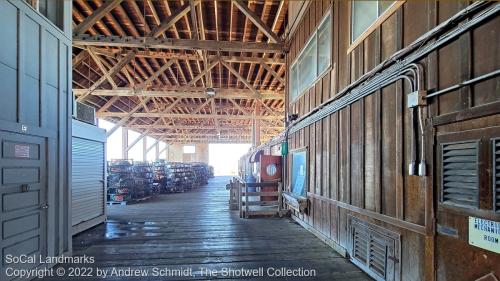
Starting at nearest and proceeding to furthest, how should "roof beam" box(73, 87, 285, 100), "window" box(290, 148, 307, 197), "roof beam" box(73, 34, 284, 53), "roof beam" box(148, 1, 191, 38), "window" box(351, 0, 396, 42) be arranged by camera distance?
"window" box(351, 0, 396, 42) → "window" box(290, 148, 307, 197) → "roof beam" box(148, 1, 191, 38) → "roof beam" box(73, 34, 284, 53) → "roof beam" box(73, 87, 285, 100)

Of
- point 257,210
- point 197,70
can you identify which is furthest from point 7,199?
point 197,70

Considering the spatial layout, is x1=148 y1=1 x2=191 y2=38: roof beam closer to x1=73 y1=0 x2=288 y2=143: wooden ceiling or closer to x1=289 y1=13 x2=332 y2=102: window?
x1=73 y1=0 x2=288 y2=143: wooden ceiling

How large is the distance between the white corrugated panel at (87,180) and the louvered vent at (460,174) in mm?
6416

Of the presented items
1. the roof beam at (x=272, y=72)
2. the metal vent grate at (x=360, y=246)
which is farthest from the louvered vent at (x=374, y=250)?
the roof beam at (x=272, y=72)

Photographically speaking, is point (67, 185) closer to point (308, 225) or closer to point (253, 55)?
point (308, 225)

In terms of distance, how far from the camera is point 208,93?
11445 mm

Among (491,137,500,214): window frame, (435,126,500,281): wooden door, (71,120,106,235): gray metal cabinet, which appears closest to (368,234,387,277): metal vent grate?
(435,126,500,281): wooden door

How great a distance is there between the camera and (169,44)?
8422 mm

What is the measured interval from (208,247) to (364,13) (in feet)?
14.9

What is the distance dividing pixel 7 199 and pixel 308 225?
17.2 feet

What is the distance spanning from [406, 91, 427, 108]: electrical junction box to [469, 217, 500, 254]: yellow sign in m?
1.15

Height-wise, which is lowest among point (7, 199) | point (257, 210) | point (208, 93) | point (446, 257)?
point (257, 210)

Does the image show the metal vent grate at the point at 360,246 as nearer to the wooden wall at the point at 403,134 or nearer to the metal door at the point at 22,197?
the wooden wall at the point at 403,134

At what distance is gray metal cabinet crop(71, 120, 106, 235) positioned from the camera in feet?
20.5
